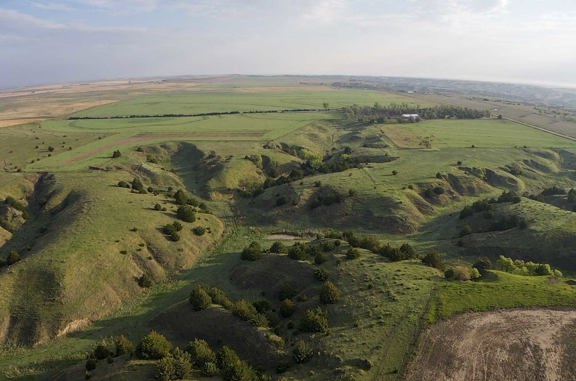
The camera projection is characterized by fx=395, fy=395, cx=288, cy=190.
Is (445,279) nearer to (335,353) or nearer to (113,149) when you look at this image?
(335,353)

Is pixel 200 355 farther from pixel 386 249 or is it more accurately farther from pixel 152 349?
pixel 386 249

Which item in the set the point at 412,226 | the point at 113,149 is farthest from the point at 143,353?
the point at 113,149

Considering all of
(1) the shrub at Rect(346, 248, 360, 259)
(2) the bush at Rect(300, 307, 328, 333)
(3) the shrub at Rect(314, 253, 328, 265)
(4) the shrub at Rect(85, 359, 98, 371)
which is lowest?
(4) the shrub at Rect(85, 359, 98, 371)

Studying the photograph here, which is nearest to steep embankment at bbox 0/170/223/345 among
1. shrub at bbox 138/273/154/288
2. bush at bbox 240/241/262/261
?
shrub at bbox 138/273/154/288

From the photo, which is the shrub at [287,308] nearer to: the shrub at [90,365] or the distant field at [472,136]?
the shrub at [90,365]

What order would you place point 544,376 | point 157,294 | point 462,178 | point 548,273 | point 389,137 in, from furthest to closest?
point 389,137
point 462,178
point 157,294
point 548,273
point 544,376

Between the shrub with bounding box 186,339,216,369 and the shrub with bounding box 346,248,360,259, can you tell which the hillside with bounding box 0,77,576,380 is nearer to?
the shrub with bounding box 346,248,360,259
